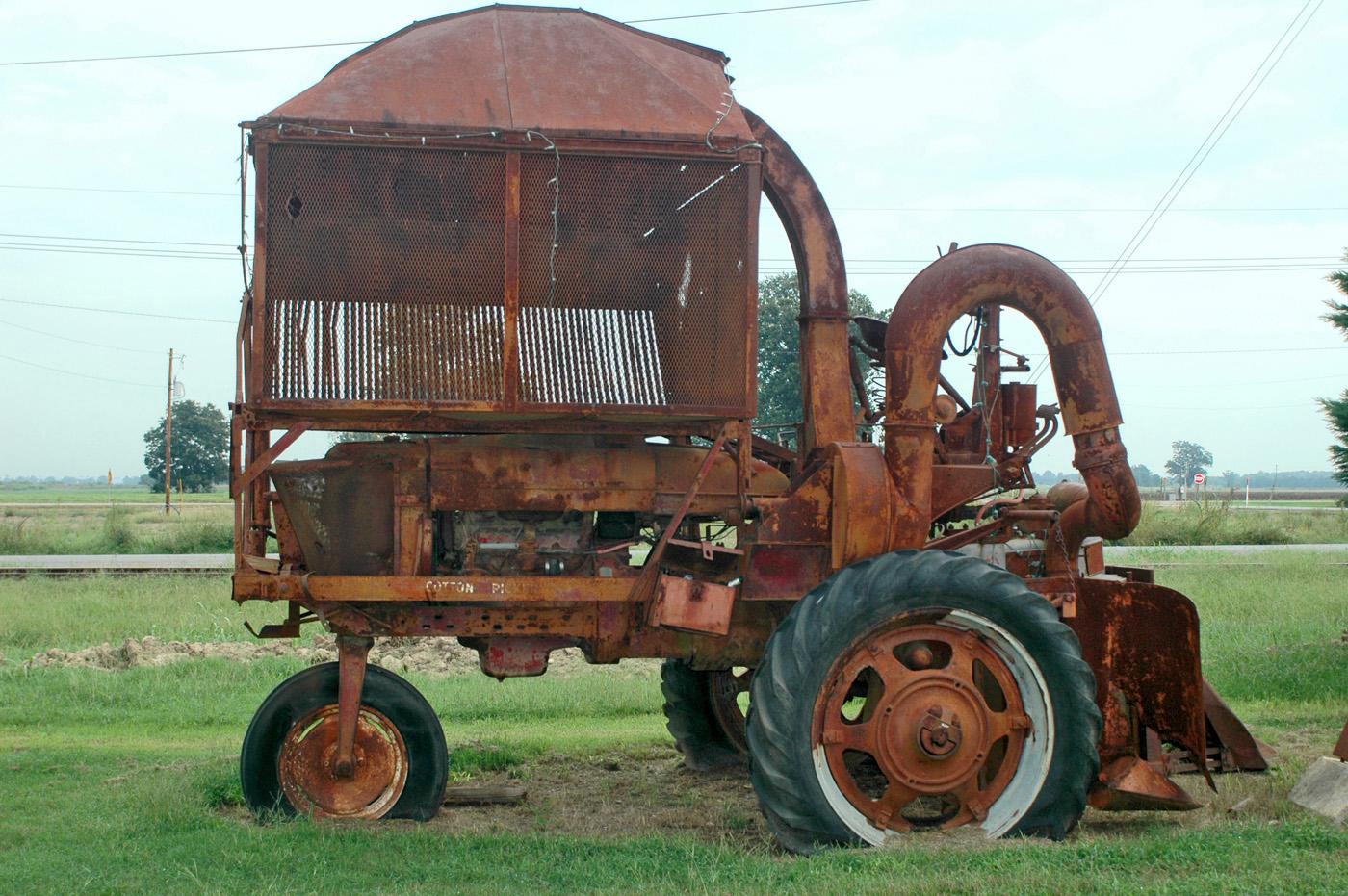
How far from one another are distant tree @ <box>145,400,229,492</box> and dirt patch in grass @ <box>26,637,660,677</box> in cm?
5613

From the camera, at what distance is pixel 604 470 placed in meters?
7.02

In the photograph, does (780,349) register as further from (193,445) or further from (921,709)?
(193,445)

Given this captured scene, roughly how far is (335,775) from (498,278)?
8.55 feet

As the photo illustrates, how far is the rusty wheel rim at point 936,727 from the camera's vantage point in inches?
249

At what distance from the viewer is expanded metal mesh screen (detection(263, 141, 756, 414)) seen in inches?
263

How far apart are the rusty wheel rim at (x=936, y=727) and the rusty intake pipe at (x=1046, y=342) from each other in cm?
79

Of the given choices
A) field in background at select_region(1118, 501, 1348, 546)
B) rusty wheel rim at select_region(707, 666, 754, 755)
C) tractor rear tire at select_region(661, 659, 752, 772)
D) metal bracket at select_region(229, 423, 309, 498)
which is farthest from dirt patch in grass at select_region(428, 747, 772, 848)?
field in background at select_region(1118, 501, 1348, 546)

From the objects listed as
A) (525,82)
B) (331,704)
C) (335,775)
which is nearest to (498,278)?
(525,82)

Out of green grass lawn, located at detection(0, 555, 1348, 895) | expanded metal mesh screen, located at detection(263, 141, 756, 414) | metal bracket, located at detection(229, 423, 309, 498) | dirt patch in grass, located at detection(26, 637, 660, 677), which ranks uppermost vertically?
expanded metal mesh screen, located at detection(263, 141, 756, 414)

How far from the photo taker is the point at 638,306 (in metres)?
7.17

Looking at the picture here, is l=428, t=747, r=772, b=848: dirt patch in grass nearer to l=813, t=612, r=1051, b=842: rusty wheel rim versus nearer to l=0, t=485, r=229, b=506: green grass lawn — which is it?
l=813, t=612, r=1051, b=842: rusty wheel rim

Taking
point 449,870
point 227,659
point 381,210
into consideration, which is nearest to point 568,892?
point 449,870

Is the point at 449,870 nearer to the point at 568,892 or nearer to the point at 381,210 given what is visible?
the point at 568,892

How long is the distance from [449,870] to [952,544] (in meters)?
3.23
